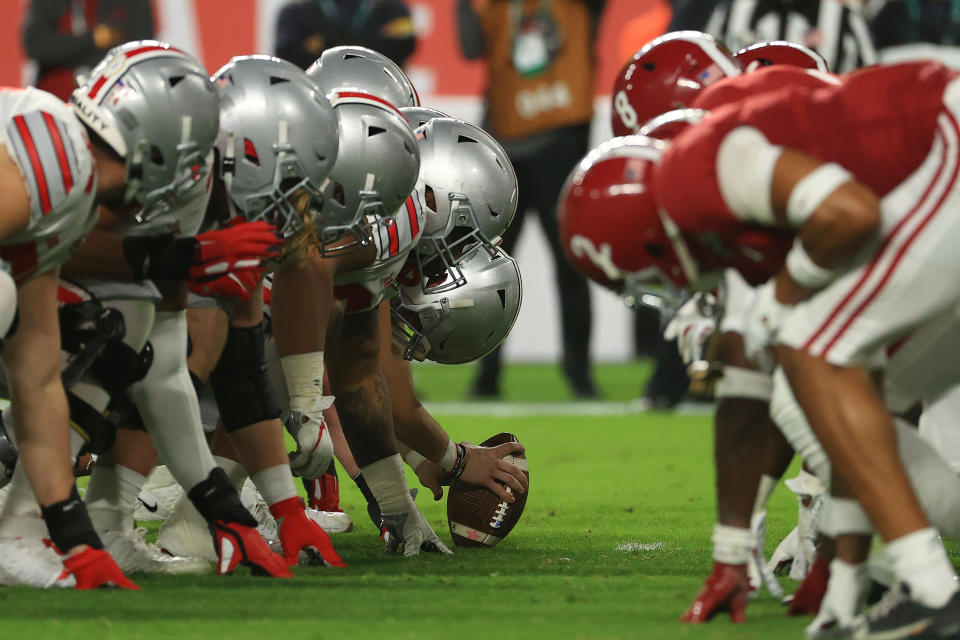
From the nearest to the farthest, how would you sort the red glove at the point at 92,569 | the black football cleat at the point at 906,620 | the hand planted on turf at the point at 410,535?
the black football cleat at the point at 906,620 → the red glove at the point at 92,569 → the hand planted on turf at the point at 410,535

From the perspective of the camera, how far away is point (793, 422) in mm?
2818

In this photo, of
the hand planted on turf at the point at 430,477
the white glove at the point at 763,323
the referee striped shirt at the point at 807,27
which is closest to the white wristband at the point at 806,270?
the white glove at the point at 763,323

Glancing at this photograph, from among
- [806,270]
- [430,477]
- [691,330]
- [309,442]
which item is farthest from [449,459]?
[806,270]

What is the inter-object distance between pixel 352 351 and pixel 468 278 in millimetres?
495

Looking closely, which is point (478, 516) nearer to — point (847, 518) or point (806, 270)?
point (847, 518)

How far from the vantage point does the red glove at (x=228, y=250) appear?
3.44 metres

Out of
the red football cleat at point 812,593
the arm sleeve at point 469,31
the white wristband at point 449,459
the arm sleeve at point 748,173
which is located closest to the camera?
the arm sleeve at point 748,173

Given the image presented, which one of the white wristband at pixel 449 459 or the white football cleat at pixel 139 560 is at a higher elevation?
the white football cleat at pixel 139 560

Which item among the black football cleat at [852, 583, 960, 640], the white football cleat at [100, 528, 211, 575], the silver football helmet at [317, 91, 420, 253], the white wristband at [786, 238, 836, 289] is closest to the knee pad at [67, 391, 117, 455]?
the white football cleat at [100, 528, 211, 575]

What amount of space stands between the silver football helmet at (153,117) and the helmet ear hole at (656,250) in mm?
1109

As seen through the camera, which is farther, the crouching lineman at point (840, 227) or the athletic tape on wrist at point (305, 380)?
the athletic tape on wrist at point (305, 380)

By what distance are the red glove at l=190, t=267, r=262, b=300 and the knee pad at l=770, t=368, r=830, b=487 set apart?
1.31m

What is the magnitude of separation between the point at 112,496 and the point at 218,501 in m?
0.28

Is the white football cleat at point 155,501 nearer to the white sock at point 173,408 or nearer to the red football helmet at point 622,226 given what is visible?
the white sock at point 173,408
